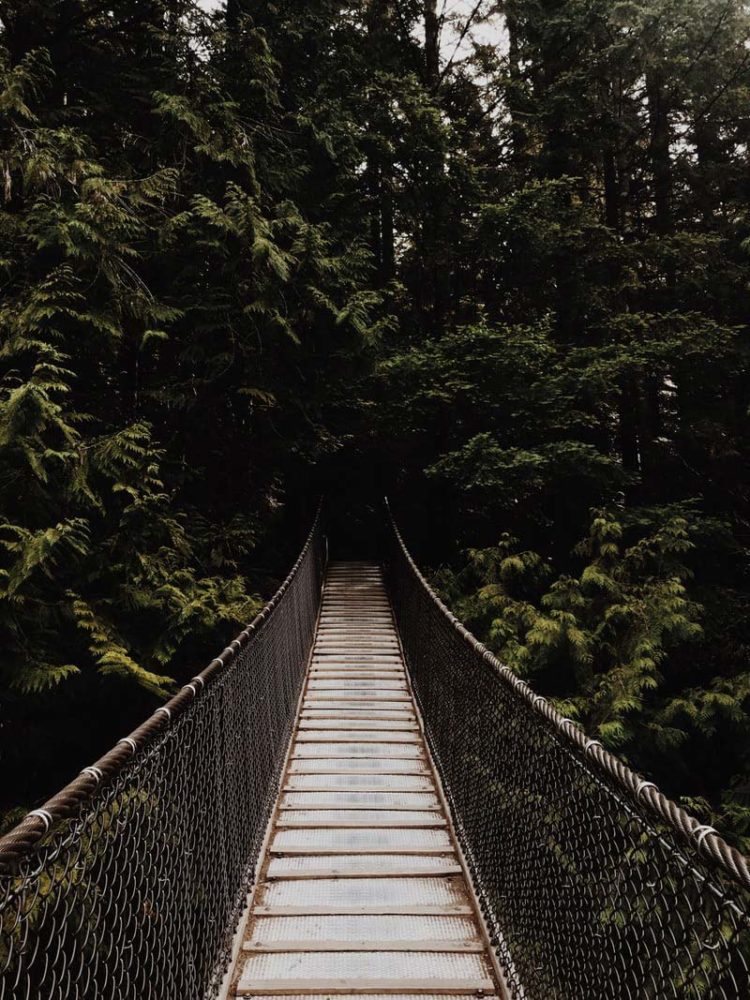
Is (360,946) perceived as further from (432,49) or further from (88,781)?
(432,49)

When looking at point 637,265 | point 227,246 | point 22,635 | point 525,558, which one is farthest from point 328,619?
point 637,265

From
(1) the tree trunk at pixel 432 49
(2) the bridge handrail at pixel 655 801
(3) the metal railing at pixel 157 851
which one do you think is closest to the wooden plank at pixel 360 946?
(3) the metal railing at pixel 157 851

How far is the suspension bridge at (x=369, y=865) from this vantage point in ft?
4.11

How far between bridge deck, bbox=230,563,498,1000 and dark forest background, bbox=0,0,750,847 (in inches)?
55.4

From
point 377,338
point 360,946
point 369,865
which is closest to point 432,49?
point 377,338

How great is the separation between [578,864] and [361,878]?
45.0 inches

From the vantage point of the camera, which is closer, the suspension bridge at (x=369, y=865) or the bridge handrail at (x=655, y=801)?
the bridge handrail at (x=655, y=801)

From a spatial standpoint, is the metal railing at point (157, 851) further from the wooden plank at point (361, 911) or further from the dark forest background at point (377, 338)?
the dark forest background at point (377, 338)

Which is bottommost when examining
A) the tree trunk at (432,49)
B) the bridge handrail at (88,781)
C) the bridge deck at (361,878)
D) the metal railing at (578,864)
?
the bridge deck at (361,878)

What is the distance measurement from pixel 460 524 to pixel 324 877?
7127mm

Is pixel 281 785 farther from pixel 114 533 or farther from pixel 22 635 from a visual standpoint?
pixel 114 533

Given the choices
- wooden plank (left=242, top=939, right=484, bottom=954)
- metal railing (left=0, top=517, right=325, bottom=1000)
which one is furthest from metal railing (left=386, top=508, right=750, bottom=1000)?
metal railing (left=0, top=517, right=325, bottom=1000)

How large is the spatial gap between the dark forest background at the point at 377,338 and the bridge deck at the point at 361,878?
1.41 m

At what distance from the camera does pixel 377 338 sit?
631 cm
